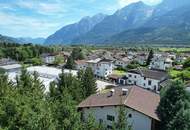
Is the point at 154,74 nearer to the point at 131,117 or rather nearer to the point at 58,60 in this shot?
the point at 131,117

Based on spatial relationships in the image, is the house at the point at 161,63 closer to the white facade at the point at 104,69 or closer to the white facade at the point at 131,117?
the white facade at the point at 104,69

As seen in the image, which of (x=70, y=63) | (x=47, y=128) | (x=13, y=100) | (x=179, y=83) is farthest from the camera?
(x=70, y=63)

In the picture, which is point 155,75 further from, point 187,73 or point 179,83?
point 179,83

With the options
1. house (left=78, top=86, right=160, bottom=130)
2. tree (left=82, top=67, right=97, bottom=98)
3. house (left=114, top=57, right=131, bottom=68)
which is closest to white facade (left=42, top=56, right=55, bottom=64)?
house (left=114, top=57, right=131, bottom=68)

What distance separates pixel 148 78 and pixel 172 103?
43.2 metres

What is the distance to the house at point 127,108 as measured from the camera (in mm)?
31281

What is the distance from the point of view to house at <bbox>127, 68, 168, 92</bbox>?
235 ft

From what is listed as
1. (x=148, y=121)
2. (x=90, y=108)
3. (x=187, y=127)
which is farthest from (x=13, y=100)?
(x=187, y=127)

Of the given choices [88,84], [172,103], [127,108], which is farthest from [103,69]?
[172,103]

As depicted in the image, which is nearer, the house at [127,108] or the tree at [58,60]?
the house at [127,108]

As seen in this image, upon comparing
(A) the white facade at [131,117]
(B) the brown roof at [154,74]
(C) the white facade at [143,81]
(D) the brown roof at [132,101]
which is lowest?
(C) the white facade at [143,81]

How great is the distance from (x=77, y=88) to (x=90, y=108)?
331 inches

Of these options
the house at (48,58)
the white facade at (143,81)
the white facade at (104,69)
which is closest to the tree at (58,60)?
the house at (48,58)

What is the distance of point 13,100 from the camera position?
2667 centimetres
